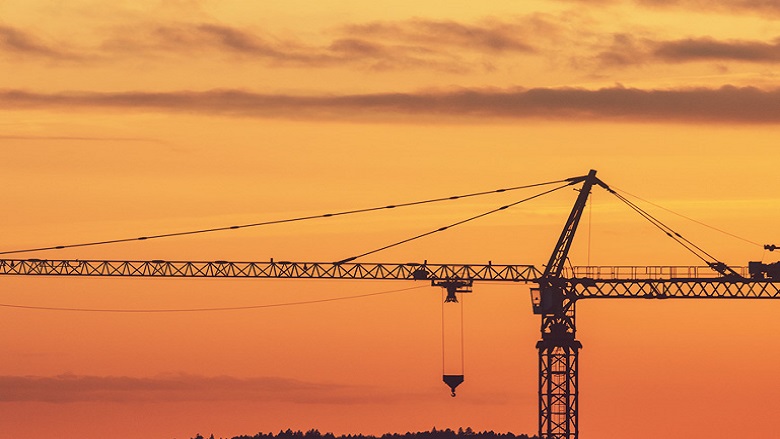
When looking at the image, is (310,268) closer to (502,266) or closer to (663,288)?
(502,266)

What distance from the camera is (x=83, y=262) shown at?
160 m

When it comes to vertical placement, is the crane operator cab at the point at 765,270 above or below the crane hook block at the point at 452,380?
Result: above

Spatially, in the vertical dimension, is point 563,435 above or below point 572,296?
below

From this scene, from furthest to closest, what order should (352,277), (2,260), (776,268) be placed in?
(2,260) < (352,277) < (776,268)

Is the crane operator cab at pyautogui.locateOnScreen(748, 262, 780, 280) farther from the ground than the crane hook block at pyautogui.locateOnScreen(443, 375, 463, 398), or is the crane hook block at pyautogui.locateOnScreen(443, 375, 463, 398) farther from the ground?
the crane operator cab at pyautogui.locateOnScreen(748, 262, 780, 280)

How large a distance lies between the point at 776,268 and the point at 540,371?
23.6 m

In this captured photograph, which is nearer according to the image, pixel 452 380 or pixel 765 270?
pixel 452 380

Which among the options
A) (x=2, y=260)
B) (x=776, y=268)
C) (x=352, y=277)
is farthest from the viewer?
(x=2, y=260)

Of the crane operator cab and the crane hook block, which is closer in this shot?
the crane hook block

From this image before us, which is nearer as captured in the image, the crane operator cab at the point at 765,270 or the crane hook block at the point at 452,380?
the crane hook block at the point at 452,380

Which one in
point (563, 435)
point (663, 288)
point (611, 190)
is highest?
point (611, 190)

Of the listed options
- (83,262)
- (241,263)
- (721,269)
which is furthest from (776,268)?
(83,262)

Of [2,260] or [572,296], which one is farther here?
[2,260]

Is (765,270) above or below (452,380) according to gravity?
above
